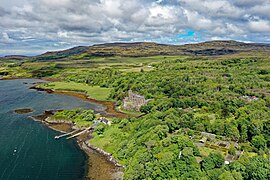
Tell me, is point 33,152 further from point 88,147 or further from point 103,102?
point 103,102

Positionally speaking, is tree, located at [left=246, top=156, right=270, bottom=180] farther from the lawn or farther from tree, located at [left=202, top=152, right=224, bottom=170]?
the lawn

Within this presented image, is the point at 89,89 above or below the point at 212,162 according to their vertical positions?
below

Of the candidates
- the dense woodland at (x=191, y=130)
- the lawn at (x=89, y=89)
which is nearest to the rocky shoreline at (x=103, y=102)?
the lawn at (x=89, y=89)

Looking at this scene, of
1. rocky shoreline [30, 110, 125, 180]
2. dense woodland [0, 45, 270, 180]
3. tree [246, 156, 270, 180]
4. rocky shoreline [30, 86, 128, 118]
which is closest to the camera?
tree [246, 156, 270, 180]

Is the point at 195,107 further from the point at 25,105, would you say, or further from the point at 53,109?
the point at 25,105

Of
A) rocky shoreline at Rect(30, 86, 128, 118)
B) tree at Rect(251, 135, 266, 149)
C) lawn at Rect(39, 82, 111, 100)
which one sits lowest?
rocky shoreline at Rect(30, 86, 128, 118)

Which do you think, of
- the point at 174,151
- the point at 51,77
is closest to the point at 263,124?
the point at 174,151

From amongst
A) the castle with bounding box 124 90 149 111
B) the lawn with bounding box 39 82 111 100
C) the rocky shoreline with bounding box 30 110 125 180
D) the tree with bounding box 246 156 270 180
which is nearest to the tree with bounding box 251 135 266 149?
the tree with bounding box 246 156 270 180

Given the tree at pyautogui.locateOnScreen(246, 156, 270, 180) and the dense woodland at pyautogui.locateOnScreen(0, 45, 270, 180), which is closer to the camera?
the tree at pyautogui.locateOnScreen(246, 156, 270, 180)

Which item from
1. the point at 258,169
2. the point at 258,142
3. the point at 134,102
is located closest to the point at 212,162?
the point at 258,169
